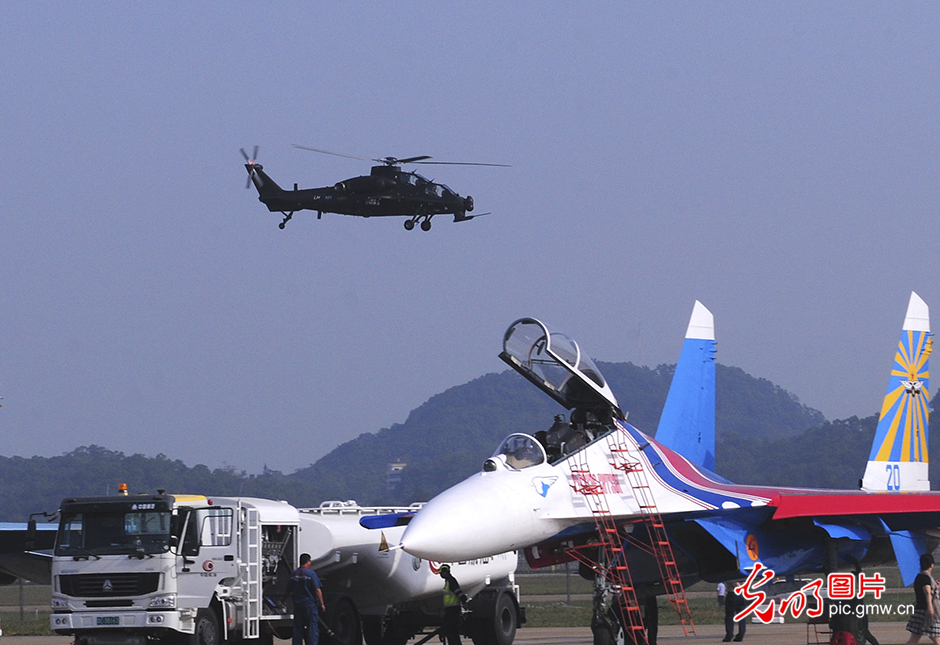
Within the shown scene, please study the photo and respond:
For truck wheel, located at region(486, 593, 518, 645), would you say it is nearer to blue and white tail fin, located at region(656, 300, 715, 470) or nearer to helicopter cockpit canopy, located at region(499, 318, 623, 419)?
helicopter cockpit canopy, located at region(499, 318, 623, 419)

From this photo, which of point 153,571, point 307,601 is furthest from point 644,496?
point 153,571

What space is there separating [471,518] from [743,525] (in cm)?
436

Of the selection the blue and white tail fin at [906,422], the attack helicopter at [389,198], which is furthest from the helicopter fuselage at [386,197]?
the blue and white tail fin at [906,422]

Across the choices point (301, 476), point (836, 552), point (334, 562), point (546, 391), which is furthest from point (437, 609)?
point (301, 476)

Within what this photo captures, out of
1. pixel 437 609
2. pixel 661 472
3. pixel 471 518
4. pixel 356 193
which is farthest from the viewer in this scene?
pixel 356 193

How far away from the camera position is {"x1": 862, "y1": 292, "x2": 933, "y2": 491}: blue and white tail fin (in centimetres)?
2086

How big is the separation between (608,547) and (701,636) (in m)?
6.56

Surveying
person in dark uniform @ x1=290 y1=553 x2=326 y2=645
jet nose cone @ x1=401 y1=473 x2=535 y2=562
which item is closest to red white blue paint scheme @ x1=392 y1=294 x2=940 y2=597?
jet nose cone @ x1=401 y1=473 x2=535 y2=562

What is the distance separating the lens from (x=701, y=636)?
65.7ft

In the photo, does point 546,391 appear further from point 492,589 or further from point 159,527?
point 159,527

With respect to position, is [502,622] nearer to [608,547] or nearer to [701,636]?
[608,547]

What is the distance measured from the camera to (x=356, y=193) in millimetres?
35906

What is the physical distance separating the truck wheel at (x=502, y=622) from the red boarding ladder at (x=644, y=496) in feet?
9.35

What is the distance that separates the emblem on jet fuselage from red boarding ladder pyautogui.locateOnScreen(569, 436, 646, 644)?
0.32 meters
